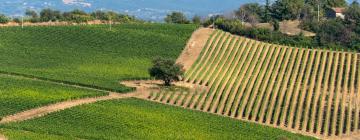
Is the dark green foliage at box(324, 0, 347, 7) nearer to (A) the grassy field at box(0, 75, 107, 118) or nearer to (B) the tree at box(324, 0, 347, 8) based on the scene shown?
(B) the tree at box(324, 0, 347, 8)

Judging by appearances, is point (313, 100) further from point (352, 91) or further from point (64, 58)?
point (64, 58)

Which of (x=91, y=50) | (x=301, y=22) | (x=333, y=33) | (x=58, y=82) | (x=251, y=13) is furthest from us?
(x=251, y=13)

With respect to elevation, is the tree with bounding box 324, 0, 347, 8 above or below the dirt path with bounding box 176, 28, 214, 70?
above

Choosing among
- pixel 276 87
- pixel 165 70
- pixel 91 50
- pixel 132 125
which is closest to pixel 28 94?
pixel 132 125

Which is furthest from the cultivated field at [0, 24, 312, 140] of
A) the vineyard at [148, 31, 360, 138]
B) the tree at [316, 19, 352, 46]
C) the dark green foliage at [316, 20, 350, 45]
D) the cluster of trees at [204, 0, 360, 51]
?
the dark green foliage at [316, 20, 350, 45]

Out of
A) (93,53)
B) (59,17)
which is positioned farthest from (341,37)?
(59,17)

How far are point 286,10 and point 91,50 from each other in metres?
50.3

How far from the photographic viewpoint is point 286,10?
140 meters

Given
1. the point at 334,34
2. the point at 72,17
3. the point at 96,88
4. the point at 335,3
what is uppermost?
the point at 335,3

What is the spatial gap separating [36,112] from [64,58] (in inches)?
1159

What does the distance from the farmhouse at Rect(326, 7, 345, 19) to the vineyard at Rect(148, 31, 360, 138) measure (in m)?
35.9

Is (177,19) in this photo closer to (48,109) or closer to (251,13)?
(251,13)

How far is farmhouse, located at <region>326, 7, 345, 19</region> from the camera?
138 meters

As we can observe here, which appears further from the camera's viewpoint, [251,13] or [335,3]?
[335,3]
